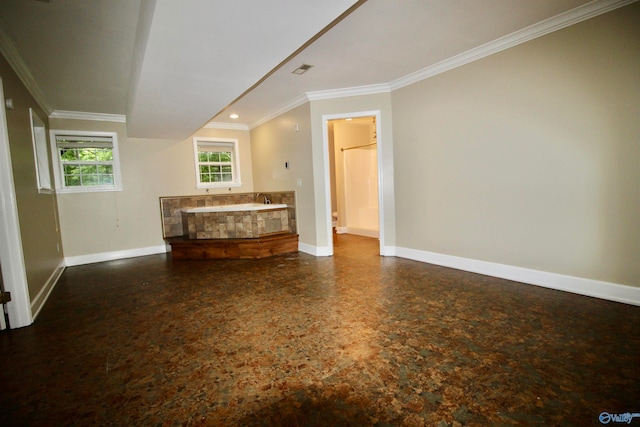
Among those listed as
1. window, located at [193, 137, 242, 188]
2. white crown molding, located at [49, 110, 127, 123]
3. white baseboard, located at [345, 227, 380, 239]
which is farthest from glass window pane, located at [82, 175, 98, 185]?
white baseboard, located at [345, 227, 380, 239]

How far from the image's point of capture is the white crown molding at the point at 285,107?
4383mm

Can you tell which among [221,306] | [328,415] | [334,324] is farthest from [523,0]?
[221,306]

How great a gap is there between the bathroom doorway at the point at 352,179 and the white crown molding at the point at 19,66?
15.3 ft

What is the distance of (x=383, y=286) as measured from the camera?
2969 mm

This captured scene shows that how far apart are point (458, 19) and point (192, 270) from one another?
410 cm

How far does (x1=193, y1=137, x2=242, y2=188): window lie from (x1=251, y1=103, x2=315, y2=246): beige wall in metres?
0.57

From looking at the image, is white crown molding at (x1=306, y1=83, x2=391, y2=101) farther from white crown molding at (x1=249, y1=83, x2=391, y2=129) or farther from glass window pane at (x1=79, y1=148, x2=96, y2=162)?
glass window pane at (x1=79, y1=148, x2=96, y2=162)

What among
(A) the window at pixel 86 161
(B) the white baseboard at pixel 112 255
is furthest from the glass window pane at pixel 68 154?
(B) the white baseboard at pixel 112 255

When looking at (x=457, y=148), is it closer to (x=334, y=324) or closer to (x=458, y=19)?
(x=458, y=19)

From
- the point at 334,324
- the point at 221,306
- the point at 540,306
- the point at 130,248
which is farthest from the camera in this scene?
the point at 130,248

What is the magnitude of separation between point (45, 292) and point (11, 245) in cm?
105

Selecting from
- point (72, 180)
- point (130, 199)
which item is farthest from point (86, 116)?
point (130, 199)

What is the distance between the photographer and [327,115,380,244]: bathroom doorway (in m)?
6.39

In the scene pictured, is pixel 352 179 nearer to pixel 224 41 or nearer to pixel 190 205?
pixel 190 205
